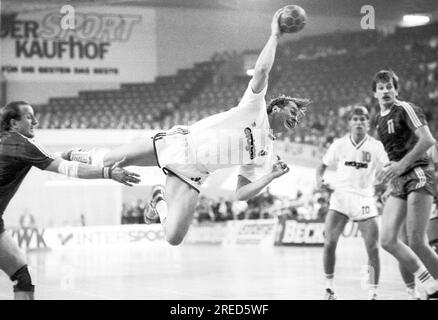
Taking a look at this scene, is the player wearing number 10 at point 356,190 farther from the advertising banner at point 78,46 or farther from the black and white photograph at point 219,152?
the advertising banner at point 78,46

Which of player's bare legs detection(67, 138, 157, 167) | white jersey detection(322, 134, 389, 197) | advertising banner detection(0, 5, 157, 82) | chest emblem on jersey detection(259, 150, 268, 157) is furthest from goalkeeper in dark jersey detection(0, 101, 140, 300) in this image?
advertising banner detection(0, 5, 157, 82)

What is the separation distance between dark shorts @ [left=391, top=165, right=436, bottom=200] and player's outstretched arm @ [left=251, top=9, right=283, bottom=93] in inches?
72.0

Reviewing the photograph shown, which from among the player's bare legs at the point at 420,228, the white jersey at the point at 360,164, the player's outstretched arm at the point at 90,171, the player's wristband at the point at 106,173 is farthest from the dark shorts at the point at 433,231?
the player's wristband at the point at 106,173

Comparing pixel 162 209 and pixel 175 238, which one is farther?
pixel 162 209

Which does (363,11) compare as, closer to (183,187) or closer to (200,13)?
(183,187)

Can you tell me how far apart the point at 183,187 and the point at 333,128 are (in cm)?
1339

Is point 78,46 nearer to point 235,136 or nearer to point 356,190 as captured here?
point 356,190

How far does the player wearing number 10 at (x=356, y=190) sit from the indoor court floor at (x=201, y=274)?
18.2 inches

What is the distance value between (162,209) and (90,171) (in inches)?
39.2

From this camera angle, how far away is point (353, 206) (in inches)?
355

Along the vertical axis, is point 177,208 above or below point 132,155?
below

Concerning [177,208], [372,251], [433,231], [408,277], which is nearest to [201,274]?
[372,251]

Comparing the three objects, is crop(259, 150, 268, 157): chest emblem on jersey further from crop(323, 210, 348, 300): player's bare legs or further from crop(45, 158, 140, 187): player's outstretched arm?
crop(323, 210, 348, 300): player's bare legs

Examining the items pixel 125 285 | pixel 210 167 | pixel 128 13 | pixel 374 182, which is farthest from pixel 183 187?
pixel 128 13
